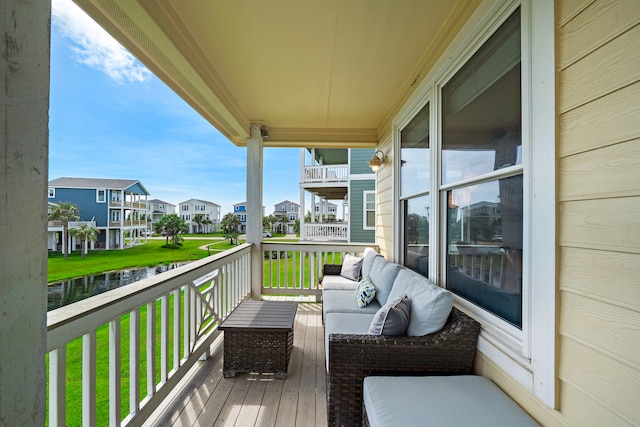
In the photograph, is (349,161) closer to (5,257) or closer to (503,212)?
(503,212)

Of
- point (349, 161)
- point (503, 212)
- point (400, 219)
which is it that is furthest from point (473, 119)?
point (349, 161)

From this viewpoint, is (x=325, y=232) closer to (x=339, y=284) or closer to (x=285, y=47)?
(x=339, y=284)

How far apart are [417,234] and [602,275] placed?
1.94m

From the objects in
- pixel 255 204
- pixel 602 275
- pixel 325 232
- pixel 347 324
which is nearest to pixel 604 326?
pixel 602 275

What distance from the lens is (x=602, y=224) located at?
956 mm

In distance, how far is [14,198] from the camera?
74 centimetres

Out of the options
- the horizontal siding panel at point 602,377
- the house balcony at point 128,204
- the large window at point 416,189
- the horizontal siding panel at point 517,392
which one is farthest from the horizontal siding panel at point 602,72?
the house balcony at point 128,204

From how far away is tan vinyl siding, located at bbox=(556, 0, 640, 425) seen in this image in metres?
0.87

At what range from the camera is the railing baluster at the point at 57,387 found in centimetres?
113

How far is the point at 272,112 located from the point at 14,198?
11.0 feet

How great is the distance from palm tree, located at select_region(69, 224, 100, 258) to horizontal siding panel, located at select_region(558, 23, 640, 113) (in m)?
2.87

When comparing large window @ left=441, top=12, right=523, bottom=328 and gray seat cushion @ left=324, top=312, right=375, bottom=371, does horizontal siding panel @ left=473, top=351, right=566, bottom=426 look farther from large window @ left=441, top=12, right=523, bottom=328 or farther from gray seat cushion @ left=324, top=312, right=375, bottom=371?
gray seat cushion @ left=324, top=312, right=375, bottom=371

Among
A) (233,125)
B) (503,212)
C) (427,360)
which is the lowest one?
(427,360)

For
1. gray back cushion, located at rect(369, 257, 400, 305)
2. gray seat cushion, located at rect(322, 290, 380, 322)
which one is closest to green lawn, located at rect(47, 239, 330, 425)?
gray seat cushion, located at rect(322, 290, 380, 322)
